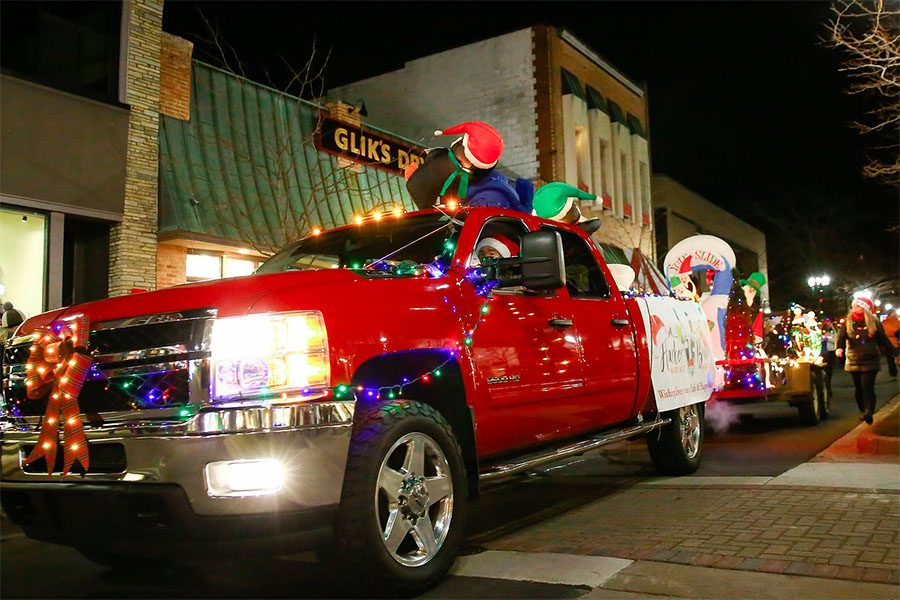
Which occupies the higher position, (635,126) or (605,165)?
(635,126)

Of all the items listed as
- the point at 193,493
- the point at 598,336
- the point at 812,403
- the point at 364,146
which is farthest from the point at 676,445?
the point at 364,146

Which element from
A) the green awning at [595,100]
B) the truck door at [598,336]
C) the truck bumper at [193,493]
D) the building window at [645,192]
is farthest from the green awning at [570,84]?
the truck bumper at [193,493]

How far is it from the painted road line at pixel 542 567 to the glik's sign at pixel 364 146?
31.2 ft

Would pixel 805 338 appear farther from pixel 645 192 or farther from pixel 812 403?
pixel 645 192

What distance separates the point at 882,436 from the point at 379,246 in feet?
24.3

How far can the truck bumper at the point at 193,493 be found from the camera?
10.1 ft

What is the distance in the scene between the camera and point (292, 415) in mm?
3211

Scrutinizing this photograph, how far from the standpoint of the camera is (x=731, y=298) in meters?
10.4

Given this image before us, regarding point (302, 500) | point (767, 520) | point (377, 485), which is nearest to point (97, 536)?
point (302, 500)

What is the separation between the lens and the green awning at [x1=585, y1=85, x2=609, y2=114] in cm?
2286

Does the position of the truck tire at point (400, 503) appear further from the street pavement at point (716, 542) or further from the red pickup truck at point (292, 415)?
the street pavement at point (716, 542)

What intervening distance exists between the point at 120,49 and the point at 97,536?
988cm

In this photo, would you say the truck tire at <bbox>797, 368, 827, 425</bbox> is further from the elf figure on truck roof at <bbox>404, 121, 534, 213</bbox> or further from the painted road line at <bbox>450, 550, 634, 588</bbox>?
the painted road line at <bbox>450, 550, 634, 588</bbox>

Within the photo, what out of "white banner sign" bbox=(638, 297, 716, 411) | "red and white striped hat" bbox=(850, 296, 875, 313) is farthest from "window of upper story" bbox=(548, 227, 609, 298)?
"red and white striped hat" bbox=(850, 296, 875, 313)
